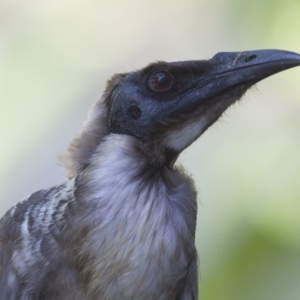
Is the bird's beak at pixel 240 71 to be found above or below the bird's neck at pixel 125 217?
above

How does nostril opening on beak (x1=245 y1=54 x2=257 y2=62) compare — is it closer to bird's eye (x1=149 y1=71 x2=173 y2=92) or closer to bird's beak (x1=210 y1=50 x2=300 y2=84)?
bird's beak (x1=210 y1=50 x2=300 y2=84)

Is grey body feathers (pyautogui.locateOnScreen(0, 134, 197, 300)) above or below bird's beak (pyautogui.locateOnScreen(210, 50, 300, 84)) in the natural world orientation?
below

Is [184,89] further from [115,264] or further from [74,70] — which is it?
[74,70]

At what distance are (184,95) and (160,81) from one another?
39mm

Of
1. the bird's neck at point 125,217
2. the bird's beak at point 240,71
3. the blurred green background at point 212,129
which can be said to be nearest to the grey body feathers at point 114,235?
the bird's neck at point 125,217

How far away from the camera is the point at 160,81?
33.3 inches

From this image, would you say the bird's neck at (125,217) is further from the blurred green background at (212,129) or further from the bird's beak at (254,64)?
the blurred green background at (212,129)

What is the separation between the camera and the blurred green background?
1321 mm

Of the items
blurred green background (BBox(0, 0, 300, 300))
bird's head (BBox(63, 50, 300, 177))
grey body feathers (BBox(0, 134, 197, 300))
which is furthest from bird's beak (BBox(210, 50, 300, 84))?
Answer: blurred green background (BBox(0, 0, 300, 300))

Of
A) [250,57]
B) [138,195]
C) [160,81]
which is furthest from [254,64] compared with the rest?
[138,195]

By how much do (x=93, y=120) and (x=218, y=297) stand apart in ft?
1.96

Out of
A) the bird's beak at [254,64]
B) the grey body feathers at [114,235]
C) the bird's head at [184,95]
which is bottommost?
the grey body feathers at [114,235]

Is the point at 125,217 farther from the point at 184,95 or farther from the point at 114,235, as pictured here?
the point at 184,95

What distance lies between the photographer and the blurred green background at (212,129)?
1321 millimetres
